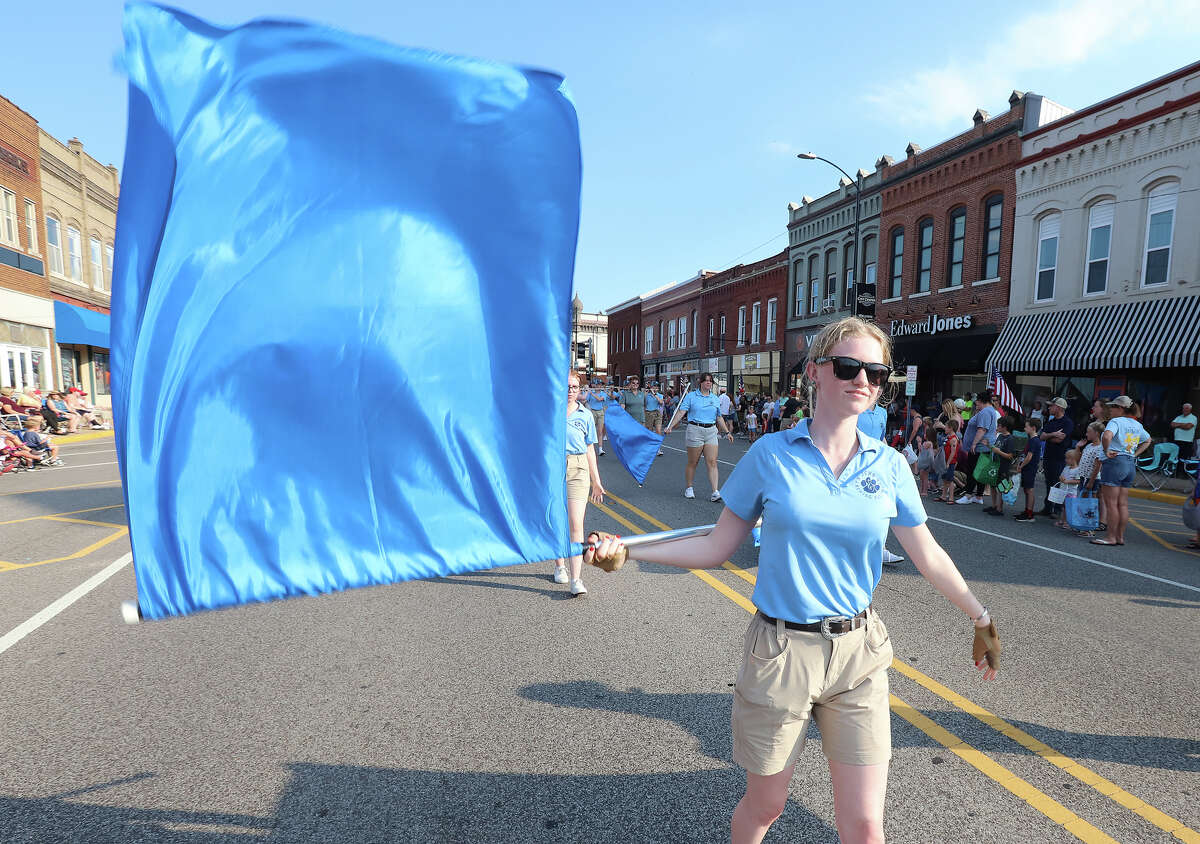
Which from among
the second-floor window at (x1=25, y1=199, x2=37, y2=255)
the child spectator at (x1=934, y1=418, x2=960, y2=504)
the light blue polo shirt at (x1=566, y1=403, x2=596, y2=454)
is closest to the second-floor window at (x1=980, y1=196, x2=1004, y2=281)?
the child spectator at (x1=934, y1=418, x2=960, y2=504)

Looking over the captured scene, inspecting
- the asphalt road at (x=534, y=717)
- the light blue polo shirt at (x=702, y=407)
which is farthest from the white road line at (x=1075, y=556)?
the light blue polo shirt at (x=702, y=407)

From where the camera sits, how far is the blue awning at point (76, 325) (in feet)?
86.8

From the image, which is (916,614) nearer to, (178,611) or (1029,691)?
(1029,691)

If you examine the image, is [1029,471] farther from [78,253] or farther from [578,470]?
[78,253]

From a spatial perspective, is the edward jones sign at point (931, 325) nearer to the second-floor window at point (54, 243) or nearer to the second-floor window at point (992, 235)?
the second-floor window at point (992, 235)

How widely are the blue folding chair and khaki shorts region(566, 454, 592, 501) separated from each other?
13.2 meters

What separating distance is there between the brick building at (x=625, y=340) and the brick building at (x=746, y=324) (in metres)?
14.8

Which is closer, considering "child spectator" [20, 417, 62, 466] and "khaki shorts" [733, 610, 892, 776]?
"khaki shorts" [733, 610, 892, 776]

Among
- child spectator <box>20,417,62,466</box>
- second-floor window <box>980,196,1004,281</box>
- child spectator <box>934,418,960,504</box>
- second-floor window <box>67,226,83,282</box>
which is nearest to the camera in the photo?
child spectator <box>934,418,960,504</box>

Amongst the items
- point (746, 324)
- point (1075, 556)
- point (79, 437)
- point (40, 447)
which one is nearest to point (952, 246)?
point (746, 324)

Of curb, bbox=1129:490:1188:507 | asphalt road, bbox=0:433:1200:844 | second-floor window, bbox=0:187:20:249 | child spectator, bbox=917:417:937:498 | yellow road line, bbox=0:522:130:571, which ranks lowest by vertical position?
curb, bbox=1129:490:1188:507

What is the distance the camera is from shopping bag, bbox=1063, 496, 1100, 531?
8867 millimetres

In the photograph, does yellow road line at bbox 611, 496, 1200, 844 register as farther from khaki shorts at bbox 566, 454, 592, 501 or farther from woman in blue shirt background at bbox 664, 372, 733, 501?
woman in blue shirt background at bbox 664, 372, 733, 501

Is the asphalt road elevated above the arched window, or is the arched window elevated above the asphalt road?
the arched window
